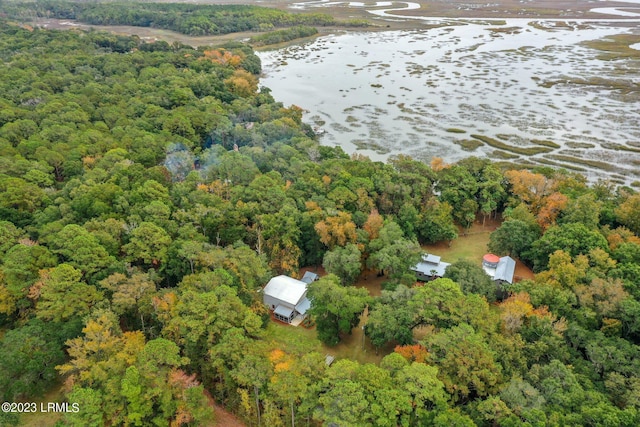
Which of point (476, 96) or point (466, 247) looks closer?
point (466, 247)

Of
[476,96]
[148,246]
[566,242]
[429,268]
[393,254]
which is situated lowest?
[429,268]

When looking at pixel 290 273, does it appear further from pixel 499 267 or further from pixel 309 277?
pixel 499 267

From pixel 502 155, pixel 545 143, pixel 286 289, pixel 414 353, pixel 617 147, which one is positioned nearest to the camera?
pixel 414 353

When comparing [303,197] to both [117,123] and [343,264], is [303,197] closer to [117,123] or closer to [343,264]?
[343,264]

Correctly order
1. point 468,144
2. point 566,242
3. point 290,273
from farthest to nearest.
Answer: point 468,144 < point 290,273 < point 566,242

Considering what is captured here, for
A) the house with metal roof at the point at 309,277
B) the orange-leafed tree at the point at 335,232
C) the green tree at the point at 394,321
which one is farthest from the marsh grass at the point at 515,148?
the green tree at the point at 394,321

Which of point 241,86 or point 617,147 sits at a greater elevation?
point 241,86

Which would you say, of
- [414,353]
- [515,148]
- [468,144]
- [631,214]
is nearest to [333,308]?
[414,353]
